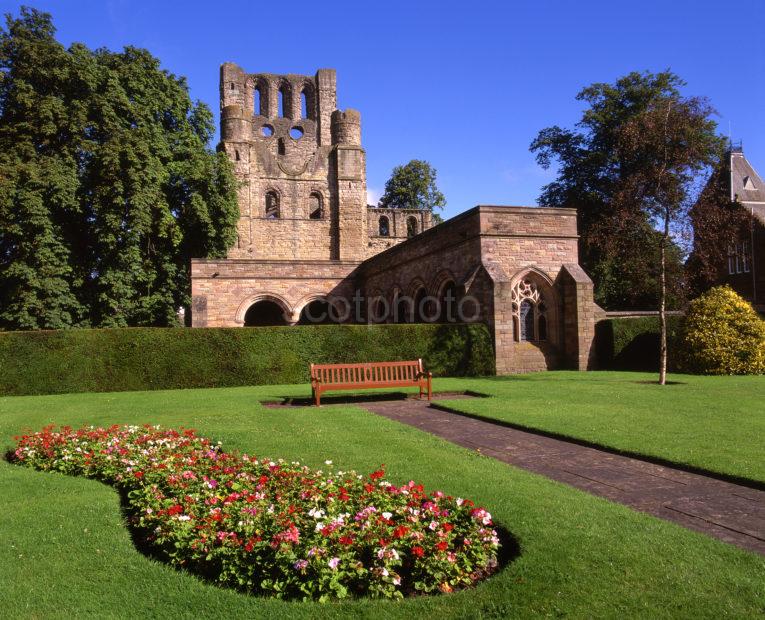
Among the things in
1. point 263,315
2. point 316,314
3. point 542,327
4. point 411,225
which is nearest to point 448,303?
point 542,327

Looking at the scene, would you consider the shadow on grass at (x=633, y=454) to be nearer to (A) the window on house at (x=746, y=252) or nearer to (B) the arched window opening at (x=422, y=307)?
(B) the arched window opening at (x=422, y=307)

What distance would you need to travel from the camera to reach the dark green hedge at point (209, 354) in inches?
592

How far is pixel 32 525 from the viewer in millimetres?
4441

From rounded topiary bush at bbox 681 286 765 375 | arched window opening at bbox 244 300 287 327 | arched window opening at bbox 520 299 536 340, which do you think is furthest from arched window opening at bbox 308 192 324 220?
rounded topiary bush at bbox 681 286 765 375

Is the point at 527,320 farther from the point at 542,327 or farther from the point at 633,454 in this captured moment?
the point at 633,454

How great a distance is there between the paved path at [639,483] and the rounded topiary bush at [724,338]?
11268 mm

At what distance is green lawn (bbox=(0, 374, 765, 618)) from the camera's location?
3162mm

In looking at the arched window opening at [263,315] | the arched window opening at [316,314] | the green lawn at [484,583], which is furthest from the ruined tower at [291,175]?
the green lawn at [484,583]

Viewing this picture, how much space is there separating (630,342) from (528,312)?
11.1 feet

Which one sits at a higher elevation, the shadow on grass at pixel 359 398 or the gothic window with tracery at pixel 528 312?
the gothic window with tracery at pixel 528 312

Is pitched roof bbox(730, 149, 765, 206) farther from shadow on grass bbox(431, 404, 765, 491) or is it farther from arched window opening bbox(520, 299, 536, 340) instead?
shadow on grass bbox(431, 404, 765, 491)

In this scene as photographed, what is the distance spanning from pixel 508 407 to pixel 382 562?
6.98 m

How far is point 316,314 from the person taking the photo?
29672 mm

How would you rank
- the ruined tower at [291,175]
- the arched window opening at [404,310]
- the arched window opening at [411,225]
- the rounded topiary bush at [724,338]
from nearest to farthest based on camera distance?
the rounded topiary bush at [724,338] < the arched window opening at [404,310] < the ruined tower at [291,175] < the arched window opening at [411,225]
